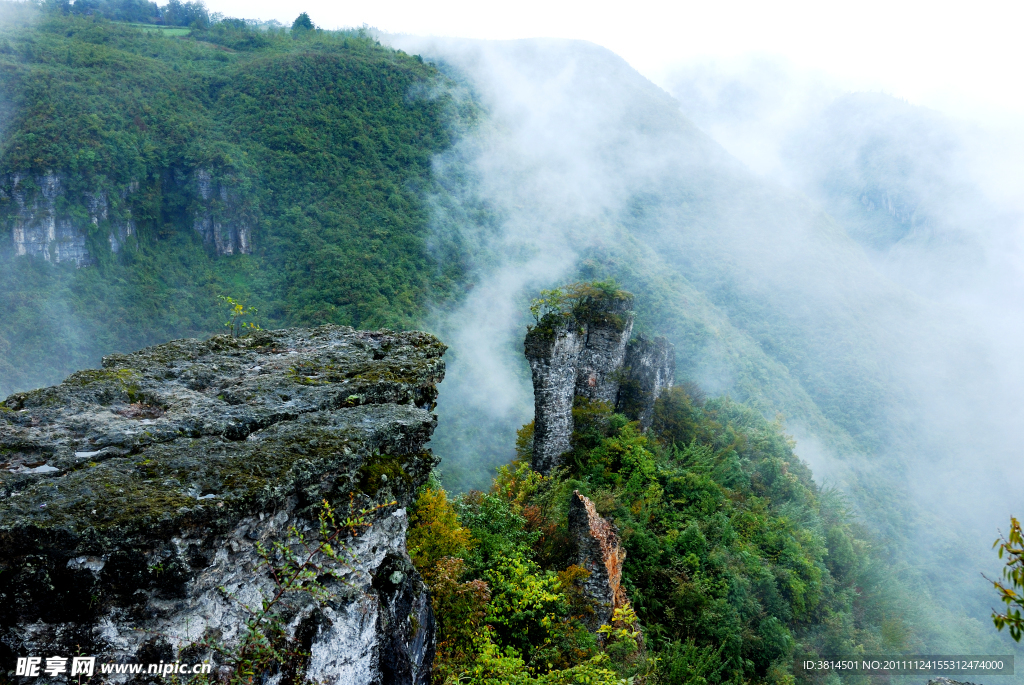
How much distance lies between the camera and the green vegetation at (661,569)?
24.7ft

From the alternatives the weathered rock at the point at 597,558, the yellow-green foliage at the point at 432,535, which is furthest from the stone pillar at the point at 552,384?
the yellow-green foliage at the point at 432,535

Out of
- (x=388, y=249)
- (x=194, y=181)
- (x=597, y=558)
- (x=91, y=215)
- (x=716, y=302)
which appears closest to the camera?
(x=597, y=558)

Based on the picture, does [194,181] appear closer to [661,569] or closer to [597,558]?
[597,558]

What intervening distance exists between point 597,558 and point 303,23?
91238 millimetres

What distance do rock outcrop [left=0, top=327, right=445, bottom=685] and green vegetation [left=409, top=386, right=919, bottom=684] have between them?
2.14 meters

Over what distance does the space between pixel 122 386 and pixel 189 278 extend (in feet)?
152

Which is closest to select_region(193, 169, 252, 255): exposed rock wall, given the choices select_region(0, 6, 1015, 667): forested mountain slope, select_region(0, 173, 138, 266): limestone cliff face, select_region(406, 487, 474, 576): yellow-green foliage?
select_region(0, 6, 1015, 667): forested mountain slope

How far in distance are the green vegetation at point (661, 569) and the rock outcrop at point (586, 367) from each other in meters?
0.72

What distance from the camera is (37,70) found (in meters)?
42.5

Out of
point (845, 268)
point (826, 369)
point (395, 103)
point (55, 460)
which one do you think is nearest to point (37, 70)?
point (395, 103)

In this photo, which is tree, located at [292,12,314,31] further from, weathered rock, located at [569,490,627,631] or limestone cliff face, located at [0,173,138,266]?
weathered rock, located at [569,490,627,631]

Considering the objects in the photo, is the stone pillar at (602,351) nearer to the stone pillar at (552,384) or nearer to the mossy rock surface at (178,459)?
the stone pillar at (552,384)

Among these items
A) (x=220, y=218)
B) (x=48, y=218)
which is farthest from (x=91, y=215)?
(x=220, y=218)

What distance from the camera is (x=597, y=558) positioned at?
934 centimetres
